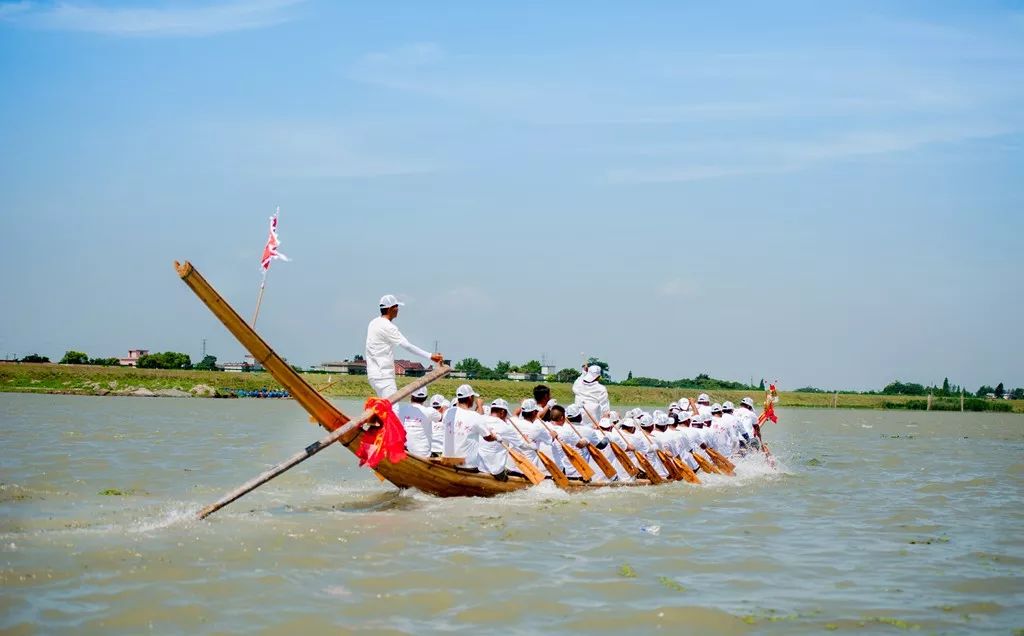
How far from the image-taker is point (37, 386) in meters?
50.7

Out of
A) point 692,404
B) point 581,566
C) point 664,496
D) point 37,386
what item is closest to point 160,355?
point 37,386

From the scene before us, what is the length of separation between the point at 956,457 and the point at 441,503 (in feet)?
63.7

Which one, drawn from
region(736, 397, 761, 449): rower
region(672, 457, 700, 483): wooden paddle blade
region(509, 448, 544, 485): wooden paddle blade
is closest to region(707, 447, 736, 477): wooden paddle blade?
region(672, 457, 700, 483): wooden paddle blade

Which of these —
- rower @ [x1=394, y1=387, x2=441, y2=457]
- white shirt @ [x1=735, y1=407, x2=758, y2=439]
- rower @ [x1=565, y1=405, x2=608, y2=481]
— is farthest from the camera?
white shirt @ [x1=735, y1=407, x2=758, y2=439]

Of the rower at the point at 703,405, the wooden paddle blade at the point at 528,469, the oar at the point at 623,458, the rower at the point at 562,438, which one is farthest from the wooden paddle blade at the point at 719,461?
the wooden paddle blade at the point at 528,469

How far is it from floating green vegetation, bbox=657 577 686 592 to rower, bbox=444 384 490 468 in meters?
4.47

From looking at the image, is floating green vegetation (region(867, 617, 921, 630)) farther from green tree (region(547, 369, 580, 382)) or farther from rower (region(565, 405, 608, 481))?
green tree (region(547, 369, 580, 382))

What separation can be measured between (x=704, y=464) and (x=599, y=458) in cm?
364

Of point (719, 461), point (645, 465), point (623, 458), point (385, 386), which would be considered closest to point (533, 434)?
point (623, 458)

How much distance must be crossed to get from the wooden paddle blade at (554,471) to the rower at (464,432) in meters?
1.29

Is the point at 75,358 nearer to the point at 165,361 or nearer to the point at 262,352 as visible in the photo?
the point at 165,361

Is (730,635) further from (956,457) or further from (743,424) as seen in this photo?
(956,457)

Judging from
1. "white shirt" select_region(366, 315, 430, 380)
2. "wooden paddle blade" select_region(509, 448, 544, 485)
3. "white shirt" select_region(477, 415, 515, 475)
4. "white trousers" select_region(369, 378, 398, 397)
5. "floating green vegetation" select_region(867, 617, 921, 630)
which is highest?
"white shirt" select_region(366, 315, 430, 380)

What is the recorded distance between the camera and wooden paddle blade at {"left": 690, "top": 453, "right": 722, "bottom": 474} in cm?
1770
